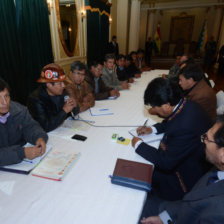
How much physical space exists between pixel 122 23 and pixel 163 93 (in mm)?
7543

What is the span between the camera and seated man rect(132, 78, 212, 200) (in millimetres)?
1097

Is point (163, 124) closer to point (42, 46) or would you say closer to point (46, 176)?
point (46, 176)

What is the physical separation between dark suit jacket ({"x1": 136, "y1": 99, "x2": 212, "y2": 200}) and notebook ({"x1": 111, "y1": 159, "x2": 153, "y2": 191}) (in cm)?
13

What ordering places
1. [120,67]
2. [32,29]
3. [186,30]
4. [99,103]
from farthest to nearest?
1. [186,30]
2. [120,67]
3. [32,29]
4. [99,103]

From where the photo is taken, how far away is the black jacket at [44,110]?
1495 mm

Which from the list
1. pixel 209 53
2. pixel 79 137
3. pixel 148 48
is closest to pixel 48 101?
pixel 79 137

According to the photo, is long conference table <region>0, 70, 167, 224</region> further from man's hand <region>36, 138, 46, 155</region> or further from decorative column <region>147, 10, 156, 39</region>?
decorative column <region>147, 10, 156, 39</region>

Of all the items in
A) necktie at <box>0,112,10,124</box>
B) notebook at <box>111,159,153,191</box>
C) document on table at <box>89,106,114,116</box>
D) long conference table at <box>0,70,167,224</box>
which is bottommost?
document on table at <box>89,106,114,116</box>

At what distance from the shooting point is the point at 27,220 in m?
0.75

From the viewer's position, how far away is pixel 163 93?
1.12 meters

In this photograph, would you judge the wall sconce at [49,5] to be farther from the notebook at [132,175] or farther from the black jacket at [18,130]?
the notebook at [132,175]

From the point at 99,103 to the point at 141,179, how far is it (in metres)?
1.54

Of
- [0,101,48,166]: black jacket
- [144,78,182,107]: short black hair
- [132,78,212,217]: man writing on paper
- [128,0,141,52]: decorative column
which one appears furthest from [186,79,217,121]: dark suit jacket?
[128,0,141,52]: decorative column

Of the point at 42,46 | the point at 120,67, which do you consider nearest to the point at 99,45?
the point at 120,67
